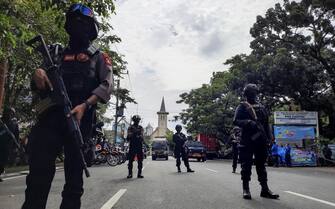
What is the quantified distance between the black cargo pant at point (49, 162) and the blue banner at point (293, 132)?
85.0ft

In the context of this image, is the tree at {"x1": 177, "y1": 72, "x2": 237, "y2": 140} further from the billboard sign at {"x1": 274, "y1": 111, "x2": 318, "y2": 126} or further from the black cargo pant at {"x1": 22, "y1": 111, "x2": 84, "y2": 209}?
the black cargo pant at {"x1": 22, "y1": 111, "x2": 84, "y2": 209}

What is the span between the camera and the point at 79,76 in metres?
3.62

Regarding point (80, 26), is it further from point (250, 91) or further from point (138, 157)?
point (138, 157)

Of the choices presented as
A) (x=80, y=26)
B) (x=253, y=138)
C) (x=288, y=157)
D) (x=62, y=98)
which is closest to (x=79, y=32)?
(x=80, y=26)

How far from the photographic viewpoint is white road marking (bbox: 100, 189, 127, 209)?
634 cm

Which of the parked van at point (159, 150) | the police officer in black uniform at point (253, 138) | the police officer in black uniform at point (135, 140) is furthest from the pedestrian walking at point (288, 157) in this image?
the police officer in black uniform at point (253, 138)

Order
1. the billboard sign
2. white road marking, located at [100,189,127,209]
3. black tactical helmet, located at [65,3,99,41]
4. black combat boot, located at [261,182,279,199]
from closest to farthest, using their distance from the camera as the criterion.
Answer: black tactical helmet, located at [65,3,99,41]
white road marking, located at [100,189,127,209]
black combat boot, located at [261,182,279,199]
the billboard sign

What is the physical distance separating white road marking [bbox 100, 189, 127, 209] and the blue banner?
70.3 ft

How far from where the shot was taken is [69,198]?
3.47 m

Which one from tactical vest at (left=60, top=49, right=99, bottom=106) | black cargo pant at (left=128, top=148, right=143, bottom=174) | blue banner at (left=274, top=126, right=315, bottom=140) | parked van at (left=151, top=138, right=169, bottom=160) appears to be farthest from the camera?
parked van at (left=151, top=138, right=169, bottom=160)

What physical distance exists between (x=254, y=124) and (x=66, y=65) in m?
4.53

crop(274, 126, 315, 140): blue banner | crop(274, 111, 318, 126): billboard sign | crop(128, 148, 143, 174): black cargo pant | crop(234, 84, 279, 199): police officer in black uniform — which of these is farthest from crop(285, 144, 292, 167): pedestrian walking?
crop(234, 84, 279, 199): police officer in black uniform

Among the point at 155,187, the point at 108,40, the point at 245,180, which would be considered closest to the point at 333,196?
the point at 245,180

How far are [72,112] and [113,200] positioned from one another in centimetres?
395
